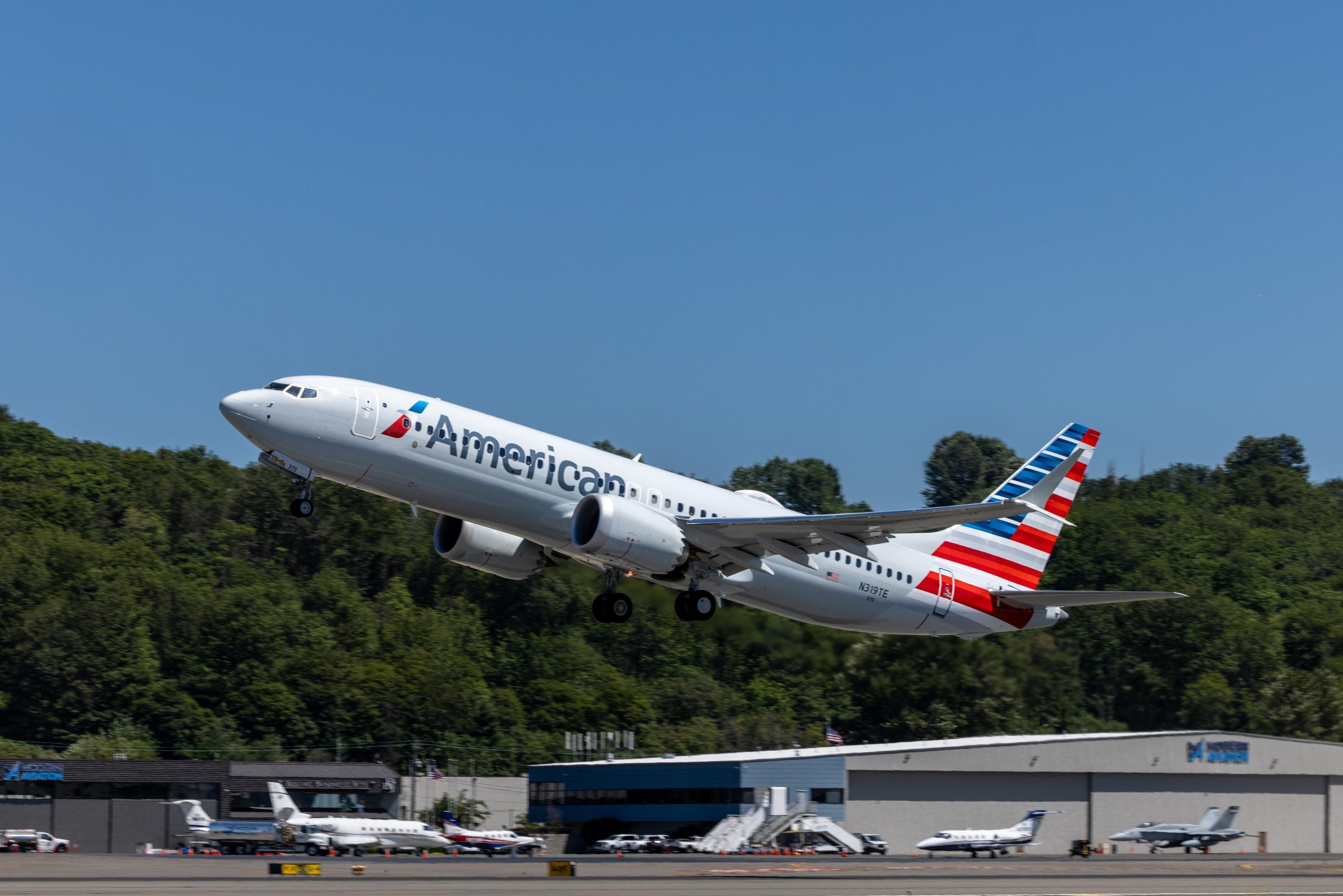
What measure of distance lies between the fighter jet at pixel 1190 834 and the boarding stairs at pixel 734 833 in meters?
18.2

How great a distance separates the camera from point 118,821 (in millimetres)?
75125

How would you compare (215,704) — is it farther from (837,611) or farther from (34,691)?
(837,611)

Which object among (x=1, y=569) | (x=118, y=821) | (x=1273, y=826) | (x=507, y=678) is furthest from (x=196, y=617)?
(x=1273, y=826)

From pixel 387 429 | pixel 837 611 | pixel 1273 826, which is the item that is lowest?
pixel 1273 826

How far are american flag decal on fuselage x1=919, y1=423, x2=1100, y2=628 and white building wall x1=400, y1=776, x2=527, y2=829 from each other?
44699mm

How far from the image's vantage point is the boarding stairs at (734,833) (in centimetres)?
6962

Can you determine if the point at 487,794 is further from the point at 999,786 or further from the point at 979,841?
the point at 979,841

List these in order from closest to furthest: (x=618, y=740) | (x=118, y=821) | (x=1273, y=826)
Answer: (x=118, y=821) < (x=1273, y=826) < (x=618, y=740)

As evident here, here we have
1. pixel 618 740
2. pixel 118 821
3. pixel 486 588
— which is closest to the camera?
pixel 118 821

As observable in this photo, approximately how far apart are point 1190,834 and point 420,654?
201 ft

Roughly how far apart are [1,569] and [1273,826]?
91.2 metres

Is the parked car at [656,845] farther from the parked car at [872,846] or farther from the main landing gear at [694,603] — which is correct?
the main landing gear at [694,603]

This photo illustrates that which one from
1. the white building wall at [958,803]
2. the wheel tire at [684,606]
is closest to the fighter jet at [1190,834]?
the white building wall at [958,803]

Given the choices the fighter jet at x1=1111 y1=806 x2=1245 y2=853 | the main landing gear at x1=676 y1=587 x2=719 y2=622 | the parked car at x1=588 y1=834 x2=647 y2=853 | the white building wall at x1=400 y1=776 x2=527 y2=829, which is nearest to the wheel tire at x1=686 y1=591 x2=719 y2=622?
the main landing gear at x1=676 y1=587 x2=719 y2=622
